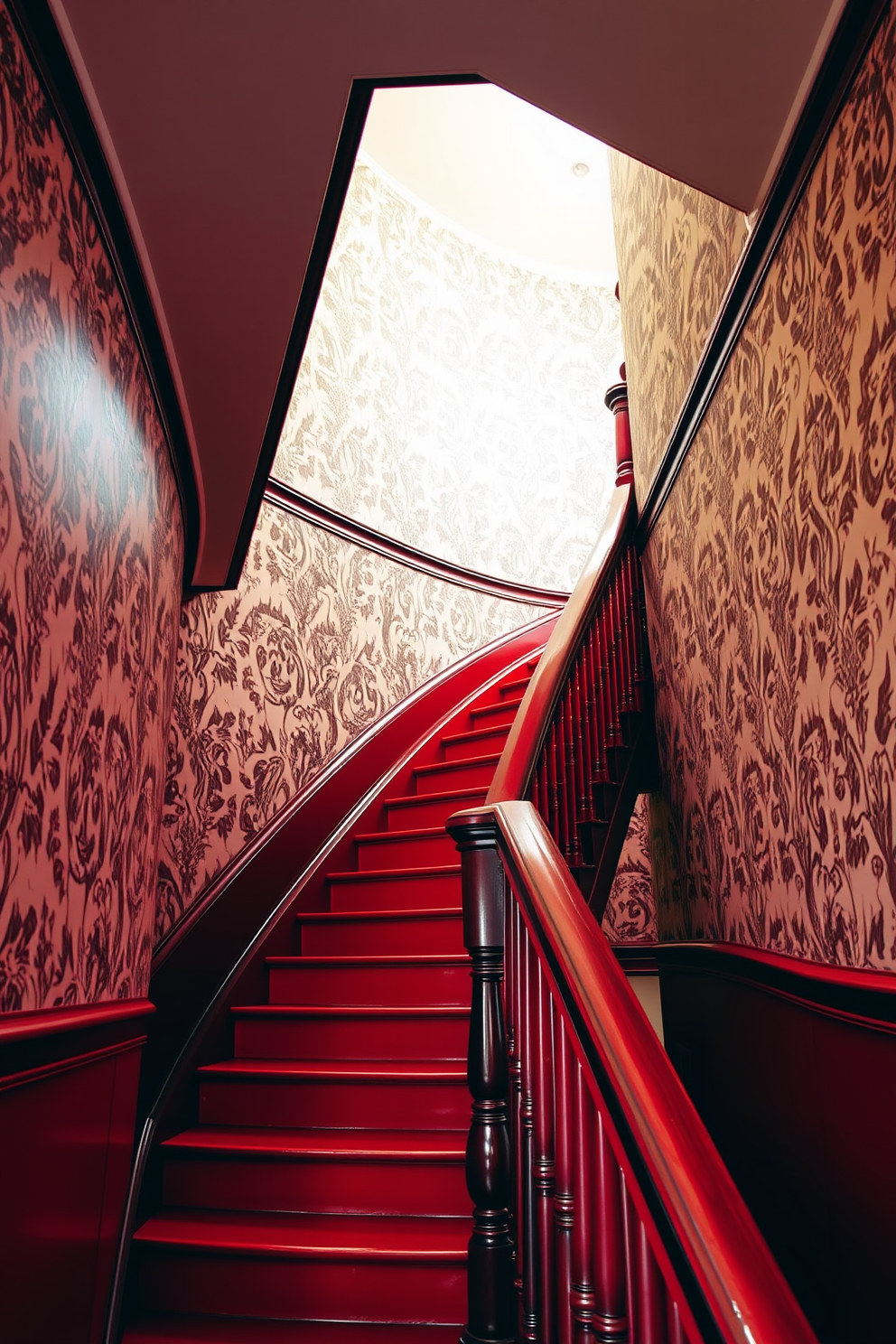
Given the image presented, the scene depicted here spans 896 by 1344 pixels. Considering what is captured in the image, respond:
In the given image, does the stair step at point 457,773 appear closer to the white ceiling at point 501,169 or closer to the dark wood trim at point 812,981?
the dark wood trim at point 812,981

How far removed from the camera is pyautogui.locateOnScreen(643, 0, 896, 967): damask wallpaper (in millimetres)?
1455

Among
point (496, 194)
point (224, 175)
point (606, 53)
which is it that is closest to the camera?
point (606, 53)

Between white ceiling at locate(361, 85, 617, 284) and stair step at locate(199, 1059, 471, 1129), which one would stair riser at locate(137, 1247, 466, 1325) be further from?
white ceiling at locate(361, 85, 617, 284)

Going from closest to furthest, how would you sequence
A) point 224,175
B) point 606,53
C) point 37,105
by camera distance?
point 37,105 < point 606,53 < point 224,175

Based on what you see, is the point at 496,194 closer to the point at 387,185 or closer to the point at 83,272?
the point at 387,185

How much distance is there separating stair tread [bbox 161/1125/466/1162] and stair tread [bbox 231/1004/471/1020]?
37 centimetres

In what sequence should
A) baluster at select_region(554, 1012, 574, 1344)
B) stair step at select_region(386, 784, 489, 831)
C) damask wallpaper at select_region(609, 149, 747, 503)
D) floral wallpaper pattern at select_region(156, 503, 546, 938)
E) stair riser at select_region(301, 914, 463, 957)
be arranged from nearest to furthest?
baluster at select_region(554, 1012, 574, 1344) → damask wallpaper at select_region(609, 149, 747, 503) → stair riser at select_region(301, 914, 463, 957) → floral wallpaper pattern at select_region(156, 503, 546, 938) → stair step at select_region(386, 784, 489, 831)

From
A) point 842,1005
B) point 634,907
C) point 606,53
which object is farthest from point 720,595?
point 634,907

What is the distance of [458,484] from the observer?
16.9ft

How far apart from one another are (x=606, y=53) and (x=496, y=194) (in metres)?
4.41

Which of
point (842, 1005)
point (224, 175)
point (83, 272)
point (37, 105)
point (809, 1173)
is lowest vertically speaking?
point (809, 1173)

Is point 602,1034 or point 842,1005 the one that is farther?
point 842,1005

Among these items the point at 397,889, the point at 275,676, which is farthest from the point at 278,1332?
the point at 275,676

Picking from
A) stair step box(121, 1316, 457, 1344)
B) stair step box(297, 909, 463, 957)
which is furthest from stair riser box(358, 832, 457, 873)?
stair step box(121, 1316, 457, 1344)
